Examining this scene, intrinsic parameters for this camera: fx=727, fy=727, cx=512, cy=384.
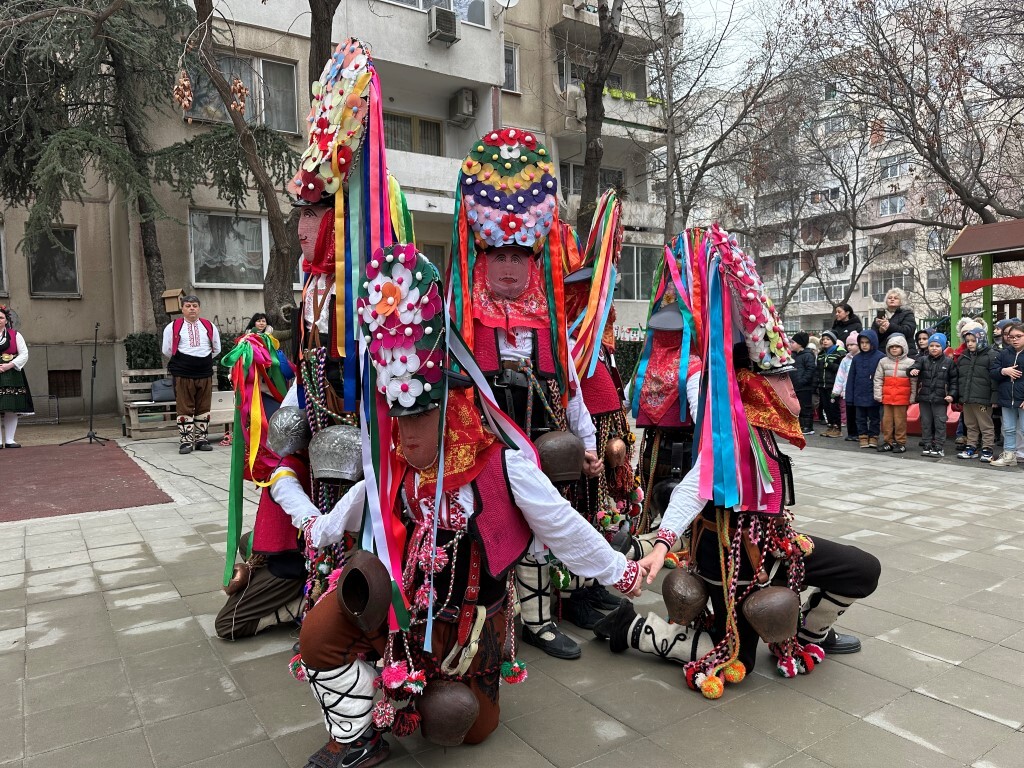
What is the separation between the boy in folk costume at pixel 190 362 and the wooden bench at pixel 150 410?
121 cm

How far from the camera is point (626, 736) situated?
2.58m

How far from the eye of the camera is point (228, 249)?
46.9 feet

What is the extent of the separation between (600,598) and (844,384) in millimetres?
8030

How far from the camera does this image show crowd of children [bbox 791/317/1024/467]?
8.46m

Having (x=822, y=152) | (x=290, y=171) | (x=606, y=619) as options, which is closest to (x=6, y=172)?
(x=290, y=171)

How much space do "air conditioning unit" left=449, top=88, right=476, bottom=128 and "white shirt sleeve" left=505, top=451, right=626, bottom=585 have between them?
17.0 meters

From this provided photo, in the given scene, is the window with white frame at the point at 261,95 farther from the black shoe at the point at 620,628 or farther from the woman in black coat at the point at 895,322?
the black shoe at the point at 620,628

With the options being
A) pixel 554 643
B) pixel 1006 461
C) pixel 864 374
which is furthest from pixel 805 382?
pixel 554 643

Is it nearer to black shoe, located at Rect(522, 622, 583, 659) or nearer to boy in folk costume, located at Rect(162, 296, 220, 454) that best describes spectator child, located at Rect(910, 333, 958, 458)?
black shoe, located at Rect(522, 622, 583, 659)

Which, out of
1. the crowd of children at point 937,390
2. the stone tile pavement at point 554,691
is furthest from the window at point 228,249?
the crowd of children at point 937,390

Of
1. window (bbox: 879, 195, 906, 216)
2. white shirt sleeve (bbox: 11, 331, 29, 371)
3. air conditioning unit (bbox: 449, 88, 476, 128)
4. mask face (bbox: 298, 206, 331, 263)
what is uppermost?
window (bbox: 879, 195, 906, 216)

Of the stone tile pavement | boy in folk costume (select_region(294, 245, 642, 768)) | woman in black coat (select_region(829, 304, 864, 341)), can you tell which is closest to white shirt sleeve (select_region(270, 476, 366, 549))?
boy in folk costume (select_region(294, 245, 642, 768))

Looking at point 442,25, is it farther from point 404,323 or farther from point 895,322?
point 404,323

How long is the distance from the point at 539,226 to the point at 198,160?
1093cm
